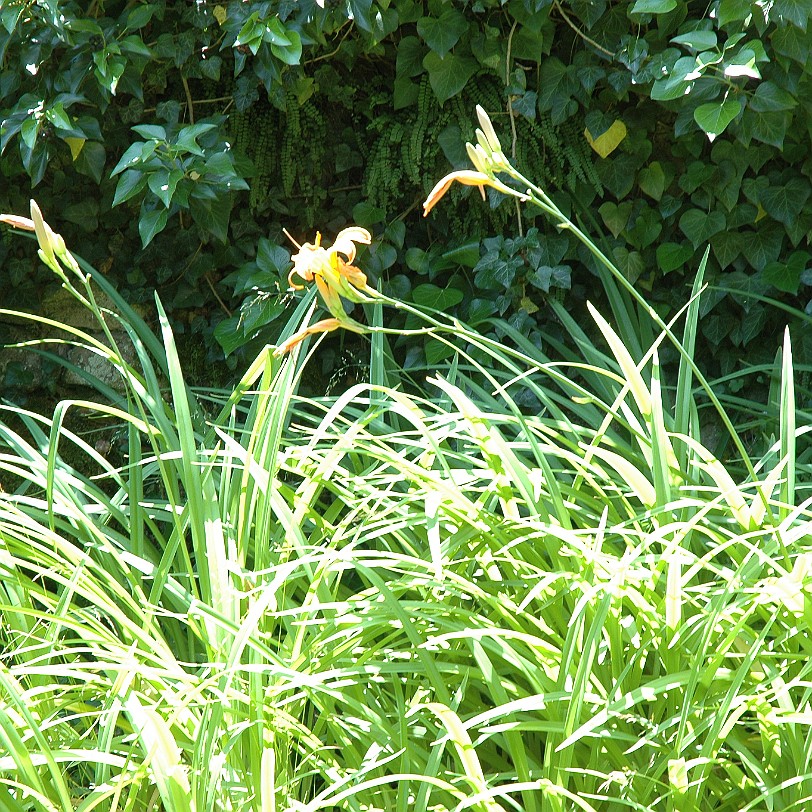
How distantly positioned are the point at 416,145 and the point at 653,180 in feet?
1.81

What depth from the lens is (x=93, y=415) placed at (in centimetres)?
238

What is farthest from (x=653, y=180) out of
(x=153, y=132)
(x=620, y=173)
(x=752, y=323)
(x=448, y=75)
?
(x=153, y=132)

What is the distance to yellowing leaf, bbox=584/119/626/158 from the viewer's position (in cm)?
210

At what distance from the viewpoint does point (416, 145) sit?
7.06ft

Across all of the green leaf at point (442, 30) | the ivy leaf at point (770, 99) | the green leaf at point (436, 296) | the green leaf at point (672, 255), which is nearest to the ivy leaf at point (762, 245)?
the green leaf at point (672, 255)

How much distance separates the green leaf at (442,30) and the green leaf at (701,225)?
653 millimetres

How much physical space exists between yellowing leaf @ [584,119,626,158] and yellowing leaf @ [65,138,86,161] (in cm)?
115

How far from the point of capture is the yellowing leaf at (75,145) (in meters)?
2.11

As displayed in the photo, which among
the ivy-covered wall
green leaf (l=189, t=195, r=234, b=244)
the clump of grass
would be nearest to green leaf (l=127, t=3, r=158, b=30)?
the ivy-covered wall

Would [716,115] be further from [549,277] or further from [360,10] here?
[360,10]

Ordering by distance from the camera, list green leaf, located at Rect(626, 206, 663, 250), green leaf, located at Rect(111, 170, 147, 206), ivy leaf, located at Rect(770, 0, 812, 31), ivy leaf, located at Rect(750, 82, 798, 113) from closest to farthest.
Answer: ivy leaf, located at Rect(770, 0, 812, 31) → ivy leaf, located at Rect(750, 82, 798, 113) → green leaf, located at Rect(111, 170, 147, 206) → green leaf, located at Rect(626, 206, 663, 250)

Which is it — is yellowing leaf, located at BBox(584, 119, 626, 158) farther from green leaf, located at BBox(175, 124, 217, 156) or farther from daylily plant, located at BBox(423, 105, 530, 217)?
daylily plant, located at BBox(423, 105, 530, 217)

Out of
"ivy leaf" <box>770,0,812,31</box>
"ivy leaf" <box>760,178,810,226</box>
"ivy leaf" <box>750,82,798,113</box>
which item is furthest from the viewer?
"ivy leaf" <box>760,178,810,226</box>

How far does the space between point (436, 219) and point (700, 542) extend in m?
1.10
